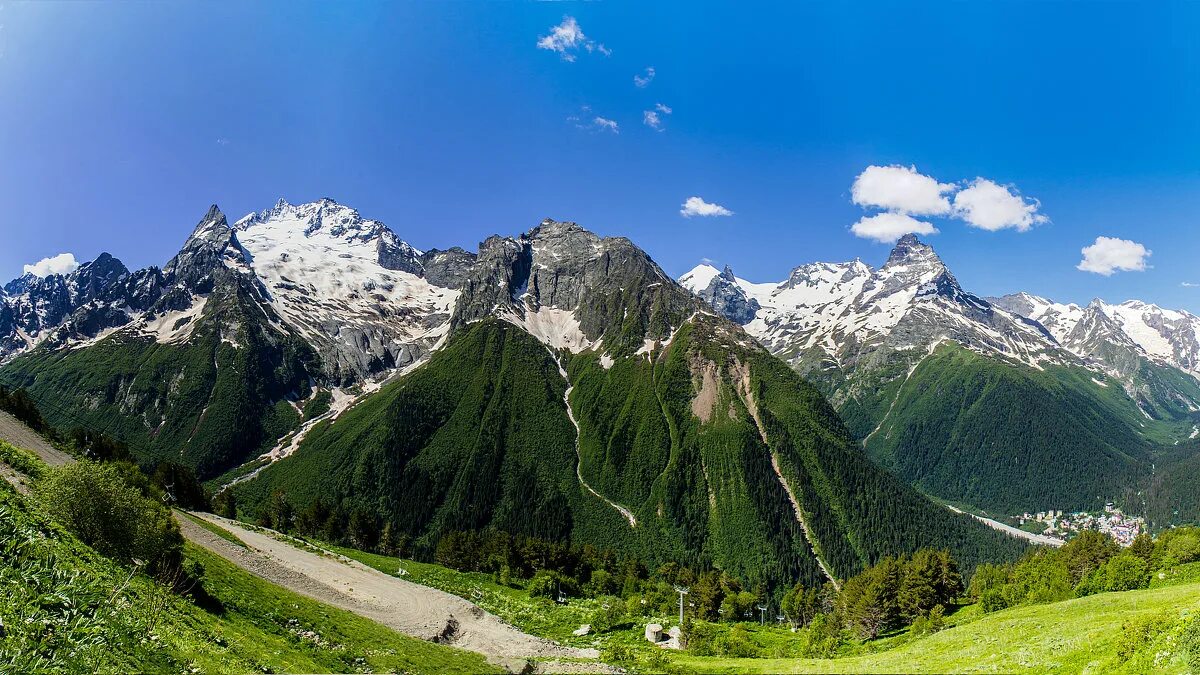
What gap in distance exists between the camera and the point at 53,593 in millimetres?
15203

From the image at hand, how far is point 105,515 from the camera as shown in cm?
3400

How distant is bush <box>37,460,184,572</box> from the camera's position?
109ft

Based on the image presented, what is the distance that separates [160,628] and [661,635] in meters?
56.0

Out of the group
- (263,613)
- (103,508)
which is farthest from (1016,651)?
(103,508)

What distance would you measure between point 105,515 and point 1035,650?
5604 cm

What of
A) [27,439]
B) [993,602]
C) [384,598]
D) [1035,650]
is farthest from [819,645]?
[27,439]

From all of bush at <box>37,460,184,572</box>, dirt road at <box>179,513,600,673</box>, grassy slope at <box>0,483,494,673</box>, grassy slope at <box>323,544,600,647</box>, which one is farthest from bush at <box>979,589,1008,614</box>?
bush at <box>37,460,184,572</box>

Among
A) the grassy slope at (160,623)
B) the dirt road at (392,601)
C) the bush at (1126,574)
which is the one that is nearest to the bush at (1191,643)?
the grassy slope at (160,623)

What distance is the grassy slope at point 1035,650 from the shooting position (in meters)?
24.3

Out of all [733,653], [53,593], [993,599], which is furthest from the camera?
[993,599]

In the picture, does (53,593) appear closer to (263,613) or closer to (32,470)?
(263,613)

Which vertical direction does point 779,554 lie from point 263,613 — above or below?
below

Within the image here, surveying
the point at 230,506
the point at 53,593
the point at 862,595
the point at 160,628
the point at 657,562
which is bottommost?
the point at 657,562

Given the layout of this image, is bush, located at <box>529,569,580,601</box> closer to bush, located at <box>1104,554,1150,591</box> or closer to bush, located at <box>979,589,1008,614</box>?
bush, located at <box>979,589,1008,614</box>
